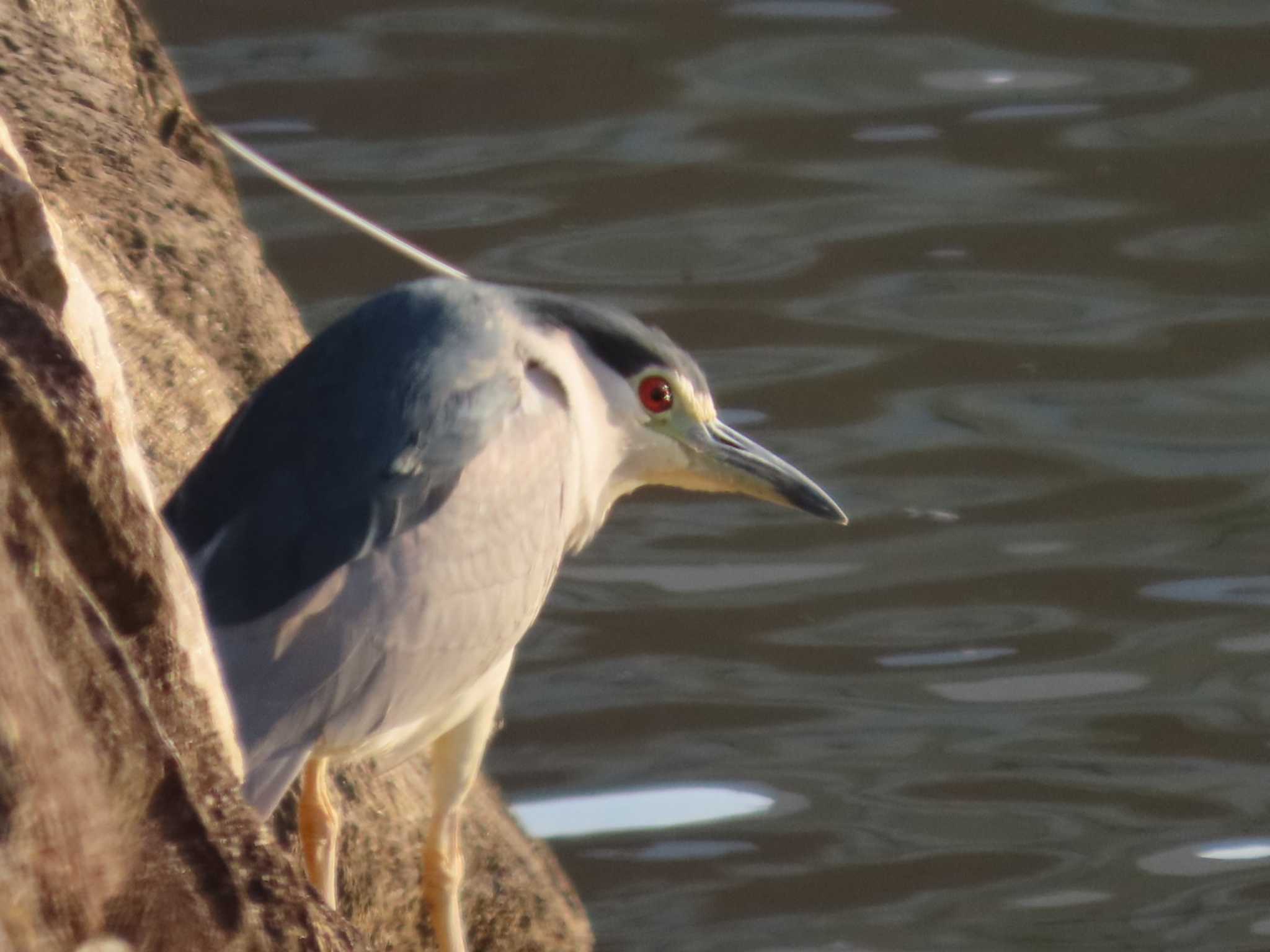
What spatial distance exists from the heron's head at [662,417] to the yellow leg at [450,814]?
0.44 metres

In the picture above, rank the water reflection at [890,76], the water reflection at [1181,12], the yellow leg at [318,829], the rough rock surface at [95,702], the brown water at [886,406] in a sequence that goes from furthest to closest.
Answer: the water reflection at [1181,12], the water reflection at [890,76], the brown water at [886,406], the yellow leg at [318,829], the rough rock surface at [95,702]

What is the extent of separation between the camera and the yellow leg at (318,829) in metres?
3.19

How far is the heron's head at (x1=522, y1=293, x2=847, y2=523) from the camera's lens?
3498mm

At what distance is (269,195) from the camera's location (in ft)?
26.5

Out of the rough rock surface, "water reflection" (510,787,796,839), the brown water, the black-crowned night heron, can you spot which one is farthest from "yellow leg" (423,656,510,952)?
"water reflection" (510,787,796,839)

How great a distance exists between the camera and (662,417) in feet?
11.8

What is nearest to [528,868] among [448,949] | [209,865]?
[448,949]

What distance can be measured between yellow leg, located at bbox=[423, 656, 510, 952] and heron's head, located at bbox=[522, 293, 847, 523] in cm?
44

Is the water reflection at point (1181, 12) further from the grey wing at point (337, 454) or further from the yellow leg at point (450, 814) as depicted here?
the grey wing at point (337, 454)

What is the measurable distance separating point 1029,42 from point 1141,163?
30.6 inches

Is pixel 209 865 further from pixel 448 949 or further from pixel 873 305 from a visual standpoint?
pixel 873 305

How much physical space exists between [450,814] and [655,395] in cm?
78

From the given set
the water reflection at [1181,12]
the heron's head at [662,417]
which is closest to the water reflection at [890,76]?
the water reflection at [1181,12]

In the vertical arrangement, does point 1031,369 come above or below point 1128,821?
above
